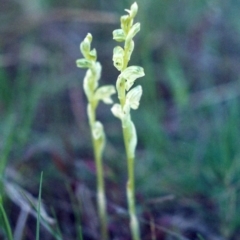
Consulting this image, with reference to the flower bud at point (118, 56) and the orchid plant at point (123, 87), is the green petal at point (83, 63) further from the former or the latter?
the flower bud at point (118, 56)

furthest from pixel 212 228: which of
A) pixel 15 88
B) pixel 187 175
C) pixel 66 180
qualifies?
pixel 15 88

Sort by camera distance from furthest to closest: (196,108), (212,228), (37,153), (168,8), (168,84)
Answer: (168,8) → (168,84) → (196,108) → (37,153) → (212,228)

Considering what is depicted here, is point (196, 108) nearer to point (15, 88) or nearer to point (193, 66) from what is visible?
point (193, 66)

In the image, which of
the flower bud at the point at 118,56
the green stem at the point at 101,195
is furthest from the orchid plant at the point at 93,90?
the flower bud at the point at 118,56

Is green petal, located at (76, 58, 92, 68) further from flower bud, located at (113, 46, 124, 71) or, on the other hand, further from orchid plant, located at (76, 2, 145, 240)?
flower bud, located at (113, 46, 124, 71)

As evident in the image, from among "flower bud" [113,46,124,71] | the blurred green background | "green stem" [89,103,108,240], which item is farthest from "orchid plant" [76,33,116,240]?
the blurred green background

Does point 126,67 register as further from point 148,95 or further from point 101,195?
point 148,95

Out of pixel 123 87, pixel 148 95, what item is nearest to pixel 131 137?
pixel 123 87

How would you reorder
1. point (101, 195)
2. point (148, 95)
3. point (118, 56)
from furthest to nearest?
1. point (148, 95)
2. point (101, 195)
3. point (118, 56)
